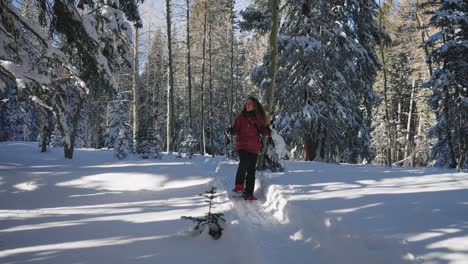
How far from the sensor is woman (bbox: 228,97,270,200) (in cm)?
626

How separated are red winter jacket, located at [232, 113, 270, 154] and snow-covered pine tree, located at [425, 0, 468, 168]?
459 inches

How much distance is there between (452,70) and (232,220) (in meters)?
14.7

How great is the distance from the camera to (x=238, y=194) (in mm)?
6430

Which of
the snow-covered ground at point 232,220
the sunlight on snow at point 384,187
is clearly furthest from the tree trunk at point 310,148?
the snow-covered ground at point 232,220

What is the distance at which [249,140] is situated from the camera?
20.6ft

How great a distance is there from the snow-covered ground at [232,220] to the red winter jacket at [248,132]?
2.90 feet

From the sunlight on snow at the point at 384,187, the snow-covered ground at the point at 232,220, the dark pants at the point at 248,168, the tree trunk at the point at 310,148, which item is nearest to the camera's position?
the snow-covered ground at the point at 232,220

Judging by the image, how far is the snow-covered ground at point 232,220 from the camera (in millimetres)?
3156

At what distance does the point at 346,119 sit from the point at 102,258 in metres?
13.1

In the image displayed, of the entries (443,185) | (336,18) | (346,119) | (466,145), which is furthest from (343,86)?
(443,185)

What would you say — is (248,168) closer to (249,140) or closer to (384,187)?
(249,140)

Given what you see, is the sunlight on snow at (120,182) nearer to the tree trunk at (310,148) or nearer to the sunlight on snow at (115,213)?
the sunlight on snow at (115,213)

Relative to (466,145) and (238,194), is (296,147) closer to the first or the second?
(466,145)

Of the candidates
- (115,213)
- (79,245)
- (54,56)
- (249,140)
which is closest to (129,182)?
(115,213)
